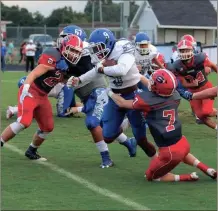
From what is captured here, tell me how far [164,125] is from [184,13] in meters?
46.4

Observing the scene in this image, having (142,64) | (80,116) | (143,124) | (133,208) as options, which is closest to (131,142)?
(143,124)

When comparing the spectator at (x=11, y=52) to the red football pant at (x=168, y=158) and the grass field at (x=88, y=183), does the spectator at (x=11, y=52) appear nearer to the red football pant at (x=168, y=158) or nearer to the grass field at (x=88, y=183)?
the grass field at (x=88, y=183)

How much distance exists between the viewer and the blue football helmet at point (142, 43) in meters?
11.7

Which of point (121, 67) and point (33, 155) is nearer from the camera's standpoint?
point (121, 67)

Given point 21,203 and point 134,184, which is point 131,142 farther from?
point 21,203

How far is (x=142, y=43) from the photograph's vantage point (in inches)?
461

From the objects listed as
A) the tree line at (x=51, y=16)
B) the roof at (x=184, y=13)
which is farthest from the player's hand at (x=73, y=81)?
the tree line at (x=51, y=16)

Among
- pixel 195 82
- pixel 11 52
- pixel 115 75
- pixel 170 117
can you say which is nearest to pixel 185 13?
pixel 11 52

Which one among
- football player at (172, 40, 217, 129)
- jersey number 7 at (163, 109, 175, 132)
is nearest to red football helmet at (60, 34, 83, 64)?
jersey number 7 at (163, 109, 175, 132)

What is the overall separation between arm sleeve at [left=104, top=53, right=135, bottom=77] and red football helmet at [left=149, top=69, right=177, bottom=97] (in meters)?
0.45

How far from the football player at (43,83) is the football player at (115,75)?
0.32 m

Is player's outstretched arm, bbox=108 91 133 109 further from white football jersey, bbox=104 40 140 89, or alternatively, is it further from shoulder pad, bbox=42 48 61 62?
shoulder pad, bbox=42 48 61 62

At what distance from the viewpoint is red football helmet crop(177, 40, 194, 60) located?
32.7 feet

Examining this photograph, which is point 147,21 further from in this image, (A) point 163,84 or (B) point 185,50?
(A) point 163,84
